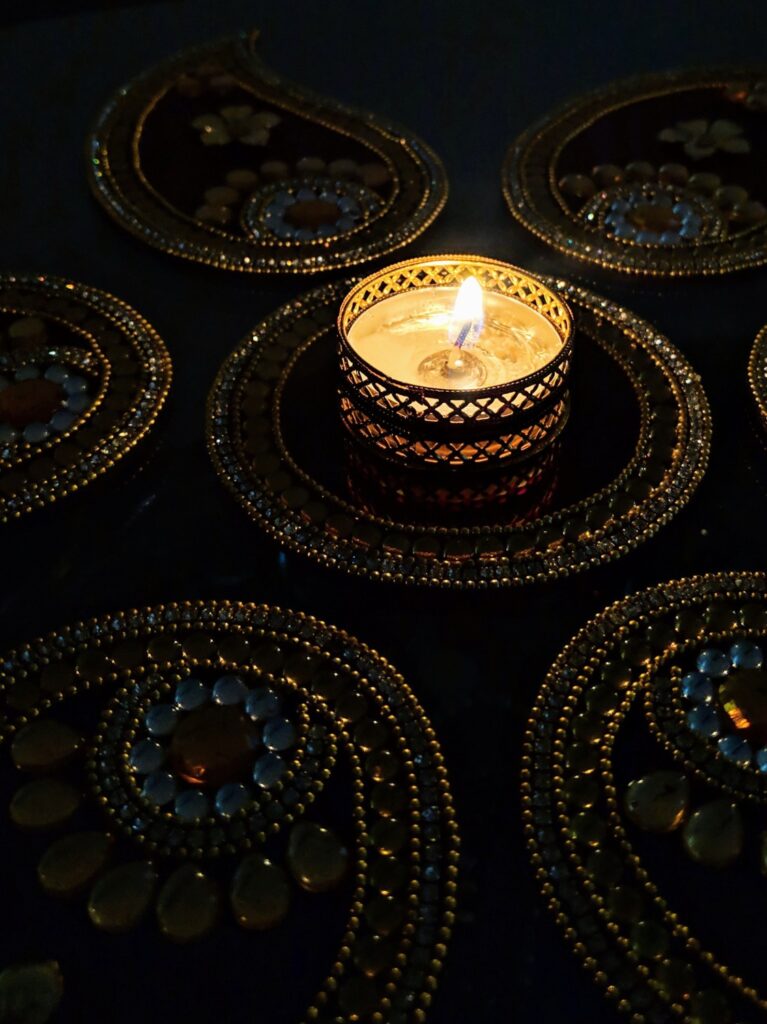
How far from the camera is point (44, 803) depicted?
41 centimetres

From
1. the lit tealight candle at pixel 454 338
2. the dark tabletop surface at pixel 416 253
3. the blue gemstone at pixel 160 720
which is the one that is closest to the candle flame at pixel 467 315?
the lit tealight candle at pixel 454 338

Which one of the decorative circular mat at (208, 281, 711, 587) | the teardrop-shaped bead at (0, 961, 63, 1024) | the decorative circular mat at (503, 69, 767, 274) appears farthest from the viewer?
the decorative circular mat at (503, 69, 767, 274)

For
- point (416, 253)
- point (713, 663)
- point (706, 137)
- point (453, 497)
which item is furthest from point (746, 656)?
point (706, 137)

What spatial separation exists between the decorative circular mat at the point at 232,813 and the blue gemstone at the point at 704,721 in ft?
0.37

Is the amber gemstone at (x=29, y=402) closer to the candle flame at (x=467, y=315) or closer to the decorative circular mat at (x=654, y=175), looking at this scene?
the candle flame at (x=467, y=315)

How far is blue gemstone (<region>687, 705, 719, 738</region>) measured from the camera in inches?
16.7

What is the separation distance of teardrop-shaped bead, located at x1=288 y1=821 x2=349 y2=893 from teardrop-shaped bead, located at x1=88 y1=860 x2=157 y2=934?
57 millimetres

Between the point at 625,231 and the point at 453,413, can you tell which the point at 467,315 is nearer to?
the point at 453,413

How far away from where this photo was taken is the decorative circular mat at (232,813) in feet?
1.23

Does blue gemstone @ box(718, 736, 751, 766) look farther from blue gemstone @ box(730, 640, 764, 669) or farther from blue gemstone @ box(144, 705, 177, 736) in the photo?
blue gemstone @ box(144, 705, 177, 736)

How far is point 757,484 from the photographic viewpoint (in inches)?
21.2

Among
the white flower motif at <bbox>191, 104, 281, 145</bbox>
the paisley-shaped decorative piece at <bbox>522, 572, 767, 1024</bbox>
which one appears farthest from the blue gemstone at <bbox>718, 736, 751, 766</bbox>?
the white flower motif at <bbox>191, 104, 281, 145</bbox>

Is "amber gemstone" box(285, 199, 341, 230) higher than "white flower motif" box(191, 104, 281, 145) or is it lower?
lower

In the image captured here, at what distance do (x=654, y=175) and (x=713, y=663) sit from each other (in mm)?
439
